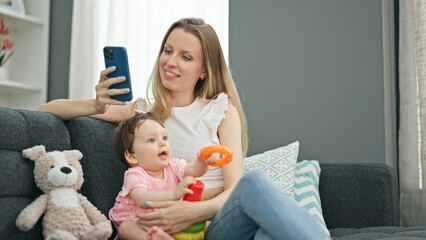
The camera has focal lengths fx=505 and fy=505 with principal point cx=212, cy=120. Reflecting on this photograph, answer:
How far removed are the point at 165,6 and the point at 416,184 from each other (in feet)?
5.79

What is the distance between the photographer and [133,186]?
1.43 metres

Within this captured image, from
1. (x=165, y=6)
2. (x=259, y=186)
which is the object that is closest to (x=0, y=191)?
(x=259, y=186)

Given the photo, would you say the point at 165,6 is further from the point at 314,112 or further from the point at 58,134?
the point at 58,134

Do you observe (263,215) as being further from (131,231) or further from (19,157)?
(19,157)

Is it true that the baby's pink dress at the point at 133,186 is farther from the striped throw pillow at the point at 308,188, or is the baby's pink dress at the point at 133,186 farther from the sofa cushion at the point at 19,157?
the striped throw pillow at the point at 308,188

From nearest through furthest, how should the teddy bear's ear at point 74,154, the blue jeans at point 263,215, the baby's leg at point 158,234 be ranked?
1. the blue jeans at point 263,215
2. the baby's leg at point 158,234
3. the teddy bear's ear at point 74,154

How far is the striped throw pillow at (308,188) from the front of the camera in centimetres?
205

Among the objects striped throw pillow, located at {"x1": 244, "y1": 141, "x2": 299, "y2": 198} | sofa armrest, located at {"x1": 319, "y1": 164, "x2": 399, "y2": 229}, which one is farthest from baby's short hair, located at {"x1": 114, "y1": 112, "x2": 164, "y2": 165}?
sofa armrest, located at {"x1": 319, "y1": 164, "x2": 399, "y2": 229}

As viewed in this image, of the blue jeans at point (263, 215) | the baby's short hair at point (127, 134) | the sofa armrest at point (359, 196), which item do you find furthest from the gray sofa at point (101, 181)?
the blue jeans at point (263, 215)

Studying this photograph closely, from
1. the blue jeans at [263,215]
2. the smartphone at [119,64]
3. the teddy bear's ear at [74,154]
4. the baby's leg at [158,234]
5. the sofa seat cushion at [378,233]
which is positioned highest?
the smartphone at [119,64]

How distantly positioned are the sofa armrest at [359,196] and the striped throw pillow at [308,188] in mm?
68

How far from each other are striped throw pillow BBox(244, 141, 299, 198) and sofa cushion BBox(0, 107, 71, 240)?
862 mm

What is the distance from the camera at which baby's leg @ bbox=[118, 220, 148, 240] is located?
1375mm

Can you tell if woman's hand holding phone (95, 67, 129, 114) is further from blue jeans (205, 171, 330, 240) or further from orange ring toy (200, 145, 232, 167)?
blue jeans (205, 171, 330, 240)
